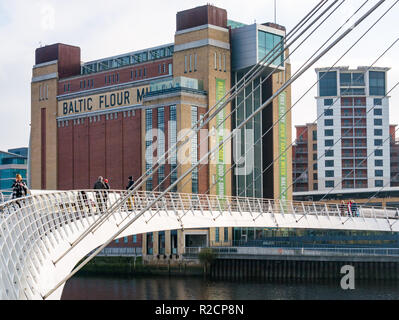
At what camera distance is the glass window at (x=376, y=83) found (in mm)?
95375

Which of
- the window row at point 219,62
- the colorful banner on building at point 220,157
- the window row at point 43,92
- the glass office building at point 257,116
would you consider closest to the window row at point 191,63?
the window row at point 219,62

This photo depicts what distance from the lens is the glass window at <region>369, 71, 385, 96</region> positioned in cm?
9538

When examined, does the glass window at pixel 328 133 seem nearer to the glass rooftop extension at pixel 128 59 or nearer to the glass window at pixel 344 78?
the glass window at pixel 344 78

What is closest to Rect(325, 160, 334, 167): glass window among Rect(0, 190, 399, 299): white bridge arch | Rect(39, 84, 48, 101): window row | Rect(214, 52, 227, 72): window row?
Rect(39, 84, 48, 101): window row

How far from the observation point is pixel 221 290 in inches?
1631

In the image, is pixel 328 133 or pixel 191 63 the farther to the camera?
pixel 328 133

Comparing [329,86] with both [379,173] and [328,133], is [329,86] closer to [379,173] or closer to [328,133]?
[328,133]

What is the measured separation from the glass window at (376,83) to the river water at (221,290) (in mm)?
52747

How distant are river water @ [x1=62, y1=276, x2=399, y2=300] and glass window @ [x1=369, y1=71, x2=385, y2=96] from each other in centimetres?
5275

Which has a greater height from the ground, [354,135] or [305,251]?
[354,135]

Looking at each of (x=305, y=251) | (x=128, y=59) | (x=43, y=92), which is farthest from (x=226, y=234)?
(x=43, y=92)

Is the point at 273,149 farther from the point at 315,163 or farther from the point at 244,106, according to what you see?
the point at 315,163

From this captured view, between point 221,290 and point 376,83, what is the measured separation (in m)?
59.8

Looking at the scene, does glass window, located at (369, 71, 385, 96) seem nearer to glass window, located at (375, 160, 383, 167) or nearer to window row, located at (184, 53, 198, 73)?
glass window, located at (375, 160, 383, 167)
